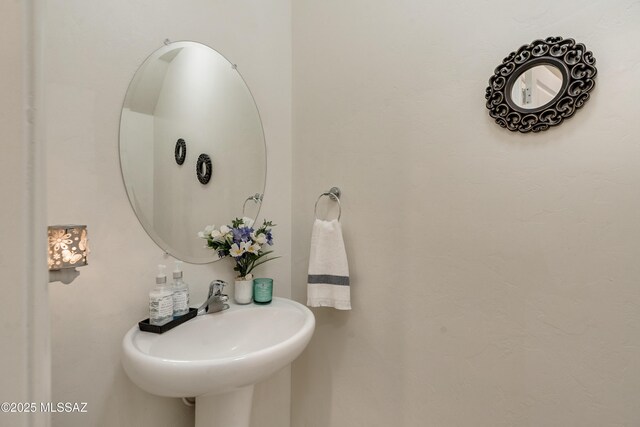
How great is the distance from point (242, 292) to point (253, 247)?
187mm

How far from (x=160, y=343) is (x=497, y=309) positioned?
3.44ft

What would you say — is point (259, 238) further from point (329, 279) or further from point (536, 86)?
point (536, 86)

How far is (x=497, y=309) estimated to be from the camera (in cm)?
98

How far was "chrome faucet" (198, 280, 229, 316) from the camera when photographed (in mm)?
1076

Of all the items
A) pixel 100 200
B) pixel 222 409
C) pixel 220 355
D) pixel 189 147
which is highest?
pixel 189 147

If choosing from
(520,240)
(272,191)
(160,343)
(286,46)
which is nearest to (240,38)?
(286,46)

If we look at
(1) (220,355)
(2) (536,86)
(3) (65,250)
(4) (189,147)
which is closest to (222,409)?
(1) (220,355)

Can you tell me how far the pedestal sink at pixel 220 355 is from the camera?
2.40ft

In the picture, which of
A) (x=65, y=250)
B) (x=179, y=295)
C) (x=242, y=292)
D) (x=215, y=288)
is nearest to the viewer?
(x=65, y=250)

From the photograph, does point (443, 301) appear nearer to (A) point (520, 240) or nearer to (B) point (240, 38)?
(A) point (520, 240)

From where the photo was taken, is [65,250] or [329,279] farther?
[329,279]

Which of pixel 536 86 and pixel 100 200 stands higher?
pixel 536 86

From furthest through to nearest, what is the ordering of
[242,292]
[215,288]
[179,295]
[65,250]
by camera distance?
[242,292]
[215,288]
[179,295]
[65,250]

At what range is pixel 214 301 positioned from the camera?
1083 mm
